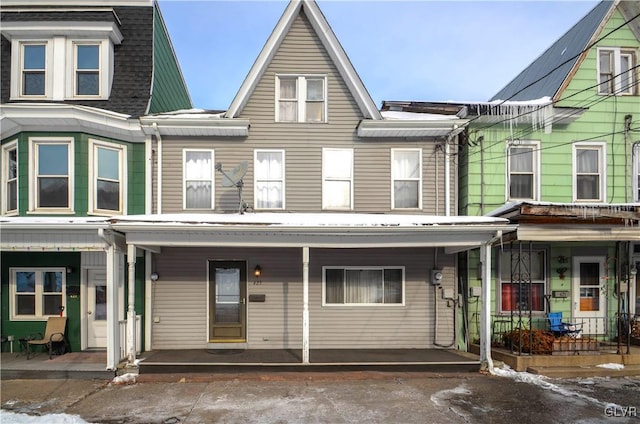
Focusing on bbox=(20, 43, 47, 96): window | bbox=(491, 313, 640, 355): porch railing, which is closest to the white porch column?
bbox=(20, 43, 47, 96): window

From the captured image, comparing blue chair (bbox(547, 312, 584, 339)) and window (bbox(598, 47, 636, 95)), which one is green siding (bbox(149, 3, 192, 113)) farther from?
window (bbox(598, 47, 636, 95))

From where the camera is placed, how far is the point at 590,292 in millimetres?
10766

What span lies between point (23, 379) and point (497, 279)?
1026 cm

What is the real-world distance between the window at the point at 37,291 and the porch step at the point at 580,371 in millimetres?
10367

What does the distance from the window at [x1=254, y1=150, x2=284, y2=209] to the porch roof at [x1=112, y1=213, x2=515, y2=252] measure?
1345mm

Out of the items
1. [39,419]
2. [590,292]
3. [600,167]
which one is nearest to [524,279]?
[590,292]

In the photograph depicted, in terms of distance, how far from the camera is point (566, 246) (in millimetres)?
10695

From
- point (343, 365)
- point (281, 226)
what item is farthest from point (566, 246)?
point (281, 226)

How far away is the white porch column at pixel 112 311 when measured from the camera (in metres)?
8.36

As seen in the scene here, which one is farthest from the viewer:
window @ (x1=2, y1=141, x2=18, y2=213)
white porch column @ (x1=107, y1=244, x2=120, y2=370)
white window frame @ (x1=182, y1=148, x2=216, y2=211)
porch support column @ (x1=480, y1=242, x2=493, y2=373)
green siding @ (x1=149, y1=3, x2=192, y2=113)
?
green siding @ (x1=149, y1=3, x2=192, y2=113)

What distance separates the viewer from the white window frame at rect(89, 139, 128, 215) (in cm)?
967

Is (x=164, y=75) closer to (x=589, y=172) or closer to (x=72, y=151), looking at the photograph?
(x=72, y=151)

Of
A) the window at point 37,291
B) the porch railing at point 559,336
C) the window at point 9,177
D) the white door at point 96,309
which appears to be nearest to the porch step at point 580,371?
the porch railing at point 559,336

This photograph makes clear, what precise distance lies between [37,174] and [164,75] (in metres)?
4.34
